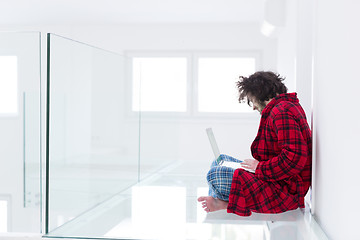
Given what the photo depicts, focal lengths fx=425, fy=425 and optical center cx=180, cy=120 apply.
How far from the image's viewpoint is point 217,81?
217 inches

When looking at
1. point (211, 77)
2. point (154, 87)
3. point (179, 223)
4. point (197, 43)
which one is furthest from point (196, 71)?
point (179, 223)

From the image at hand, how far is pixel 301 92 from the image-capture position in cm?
240

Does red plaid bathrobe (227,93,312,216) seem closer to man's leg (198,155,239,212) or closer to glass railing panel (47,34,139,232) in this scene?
man's leg (198,155,239,212)

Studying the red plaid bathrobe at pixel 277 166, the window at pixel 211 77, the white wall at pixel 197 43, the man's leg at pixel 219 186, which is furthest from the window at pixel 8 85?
the window at pixel 211 77

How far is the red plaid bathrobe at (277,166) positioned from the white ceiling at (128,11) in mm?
3010

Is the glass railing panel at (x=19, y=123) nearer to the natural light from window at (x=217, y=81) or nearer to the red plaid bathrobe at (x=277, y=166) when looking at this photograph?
the red plaid bathrobe at (x=277, y=166)

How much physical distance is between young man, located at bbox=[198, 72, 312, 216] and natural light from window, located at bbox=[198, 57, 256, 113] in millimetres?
3638

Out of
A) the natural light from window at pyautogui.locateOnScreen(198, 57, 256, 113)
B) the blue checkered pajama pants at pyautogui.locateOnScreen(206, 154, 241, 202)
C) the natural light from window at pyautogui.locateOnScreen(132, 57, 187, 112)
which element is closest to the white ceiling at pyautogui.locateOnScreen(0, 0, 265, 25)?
the natural light from window at pyautogui.locateOnScreen(198, 57, 256, 113)

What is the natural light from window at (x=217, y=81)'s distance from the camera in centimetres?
550

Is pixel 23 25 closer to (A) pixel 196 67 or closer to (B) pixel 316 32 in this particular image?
(A) pixel 196 67

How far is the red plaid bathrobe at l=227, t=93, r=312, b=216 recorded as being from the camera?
1658 mm

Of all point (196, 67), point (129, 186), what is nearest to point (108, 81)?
point (129, 186)

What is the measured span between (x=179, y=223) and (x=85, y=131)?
91cm

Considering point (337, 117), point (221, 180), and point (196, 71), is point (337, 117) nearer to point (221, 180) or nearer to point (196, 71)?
point (221, 180)
